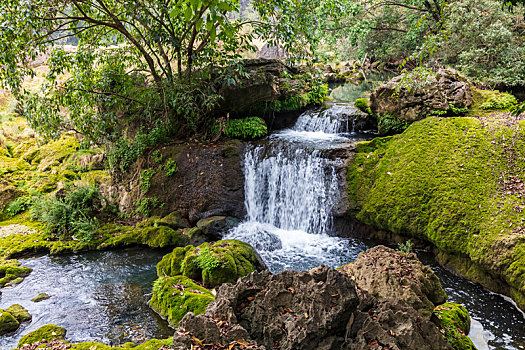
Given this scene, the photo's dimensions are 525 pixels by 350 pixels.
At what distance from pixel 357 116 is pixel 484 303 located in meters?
6.96

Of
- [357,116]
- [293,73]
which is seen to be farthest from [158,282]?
[293,73]

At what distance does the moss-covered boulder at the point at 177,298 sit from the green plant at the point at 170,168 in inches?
174

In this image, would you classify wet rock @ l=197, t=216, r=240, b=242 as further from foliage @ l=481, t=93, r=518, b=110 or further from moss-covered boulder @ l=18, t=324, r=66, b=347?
foliage @ l=481, t=93, r=518, b=110

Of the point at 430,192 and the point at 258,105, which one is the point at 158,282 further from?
the point at 258,105

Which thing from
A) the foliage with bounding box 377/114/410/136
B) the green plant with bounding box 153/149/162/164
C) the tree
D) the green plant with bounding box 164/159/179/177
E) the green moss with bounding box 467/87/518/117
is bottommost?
the green plant with bounding box 164/159/179/177

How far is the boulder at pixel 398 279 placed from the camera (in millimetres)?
3989

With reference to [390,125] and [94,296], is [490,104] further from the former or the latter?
[94,296]

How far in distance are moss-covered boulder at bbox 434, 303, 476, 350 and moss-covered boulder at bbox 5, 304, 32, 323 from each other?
607 cm

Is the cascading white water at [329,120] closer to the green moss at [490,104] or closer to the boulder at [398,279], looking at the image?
the green moss at [490,104]

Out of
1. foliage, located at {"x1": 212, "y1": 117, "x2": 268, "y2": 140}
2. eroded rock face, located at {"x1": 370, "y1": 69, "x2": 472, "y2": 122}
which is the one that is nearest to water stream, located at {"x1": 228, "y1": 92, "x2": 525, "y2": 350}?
foliage, located at {"x1": 212, "y1": 117, "x2": 268, "y2": 140}

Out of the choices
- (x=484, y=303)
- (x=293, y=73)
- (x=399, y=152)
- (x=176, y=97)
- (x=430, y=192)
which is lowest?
(x=484, y=303)

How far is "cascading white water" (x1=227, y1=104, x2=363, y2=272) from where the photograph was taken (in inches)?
304

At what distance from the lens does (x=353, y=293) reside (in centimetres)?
299

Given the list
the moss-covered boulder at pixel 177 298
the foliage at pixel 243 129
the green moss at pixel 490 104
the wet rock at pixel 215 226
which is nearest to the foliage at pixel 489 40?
the green moss at pixel 490 104
